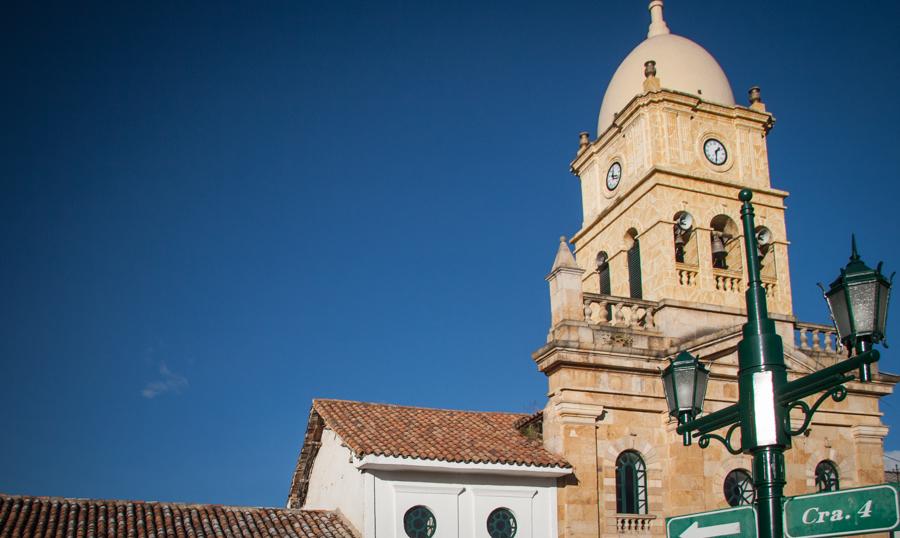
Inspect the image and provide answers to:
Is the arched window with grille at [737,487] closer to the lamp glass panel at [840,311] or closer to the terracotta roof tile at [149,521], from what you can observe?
the terracotta roof tile at [149,521]

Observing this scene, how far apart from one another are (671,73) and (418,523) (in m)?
13.8

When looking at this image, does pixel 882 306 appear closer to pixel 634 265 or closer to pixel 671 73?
pixel 634 265

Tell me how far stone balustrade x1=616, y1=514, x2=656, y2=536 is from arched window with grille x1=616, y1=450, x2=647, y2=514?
0.91 feet

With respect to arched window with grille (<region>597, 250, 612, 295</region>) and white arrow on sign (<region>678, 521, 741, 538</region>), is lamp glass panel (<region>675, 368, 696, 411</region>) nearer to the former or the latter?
white arrow on sign (<region>678, 521, 741, 538</region>)

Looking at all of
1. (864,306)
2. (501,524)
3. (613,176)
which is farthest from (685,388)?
(613,176)

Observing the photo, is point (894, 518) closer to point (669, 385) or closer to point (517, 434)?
point (669, 385)

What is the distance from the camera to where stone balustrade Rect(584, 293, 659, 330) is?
22359 mm

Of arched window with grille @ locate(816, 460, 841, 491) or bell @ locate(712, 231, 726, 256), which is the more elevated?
bell @ locate(712, 231, 726, 256)

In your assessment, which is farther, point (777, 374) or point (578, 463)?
point (578, 463)

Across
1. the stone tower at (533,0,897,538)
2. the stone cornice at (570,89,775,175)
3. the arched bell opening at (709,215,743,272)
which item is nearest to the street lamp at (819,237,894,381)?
the stone tower at (533,0,897,538)

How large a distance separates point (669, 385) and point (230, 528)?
41.4 feet

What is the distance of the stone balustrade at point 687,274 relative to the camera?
23391 mm

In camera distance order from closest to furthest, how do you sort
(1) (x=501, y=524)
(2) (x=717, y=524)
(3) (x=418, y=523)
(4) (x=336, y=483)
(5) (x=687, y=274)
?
(2) (x=717, y=524)
(3) (x=418, y=523)
(1) (x=501, y=524)
(4) (x=336, y=483)
(5) (x=687, y=274)

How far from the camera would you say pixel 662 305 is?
74.6 feet
